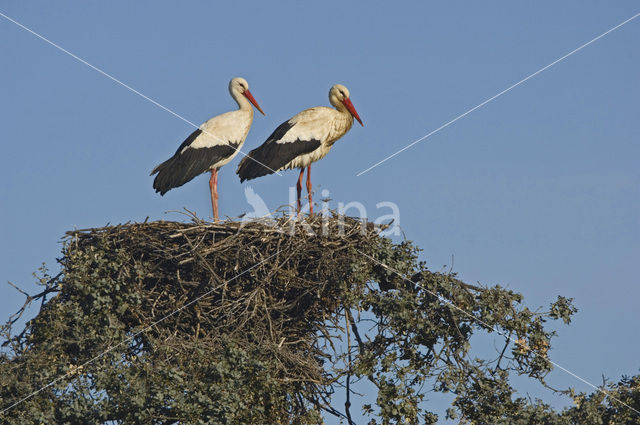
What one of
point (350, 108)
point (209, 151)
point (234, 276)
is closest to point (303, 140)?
point (350, 108)

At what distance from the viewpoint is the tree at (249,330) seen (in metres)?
9.05

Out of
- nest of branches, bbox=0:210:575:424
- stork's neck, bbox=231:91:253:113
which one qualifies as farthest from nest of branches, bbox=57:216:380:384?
stork's neck, bbox=231:91:253:113

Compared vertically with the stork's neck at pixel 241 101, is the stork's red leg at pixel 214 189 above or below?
below

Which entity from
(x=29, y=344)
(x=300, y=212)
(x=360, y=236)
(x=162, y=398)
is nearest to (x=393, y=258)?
(x=360, y=236)

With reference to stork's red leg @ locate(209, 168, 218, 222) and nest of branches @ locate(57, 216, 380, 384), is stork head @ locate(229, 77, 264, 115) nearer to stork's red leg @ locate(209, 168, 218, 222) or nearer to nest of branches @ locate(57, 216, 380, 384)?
stork's red leg @ locate(209, 168, 218, 222)

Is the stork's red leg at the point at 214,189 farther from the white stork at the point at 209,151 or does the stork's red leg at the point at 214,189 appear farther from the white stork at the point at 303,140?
the white stork at the point at 303,140

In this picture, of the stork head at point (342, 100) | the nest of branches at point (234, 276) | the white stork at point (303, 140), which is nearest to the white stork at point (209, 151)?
the white stork at point (303, 140)

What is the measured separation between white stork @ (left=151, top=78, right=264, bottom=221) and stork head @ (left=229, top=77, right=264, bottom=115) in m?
0.23

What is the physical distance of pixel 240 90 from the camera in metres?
14.4

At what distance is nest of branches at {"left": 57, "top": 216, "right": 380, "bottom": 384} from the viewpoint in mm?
10320

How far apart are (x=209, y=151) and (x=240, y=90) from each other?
53.7 inches

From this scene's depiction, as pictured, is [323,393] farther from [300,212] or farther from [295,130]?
[295,130]

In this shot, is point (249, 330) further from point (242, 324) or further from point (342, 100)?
point (342, 100)

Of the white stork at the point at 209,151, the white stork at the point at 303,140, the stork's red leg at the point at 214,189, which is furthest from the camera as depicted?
the stork's red leg at the point at 214,189
